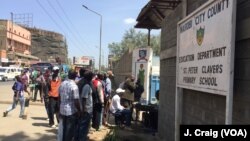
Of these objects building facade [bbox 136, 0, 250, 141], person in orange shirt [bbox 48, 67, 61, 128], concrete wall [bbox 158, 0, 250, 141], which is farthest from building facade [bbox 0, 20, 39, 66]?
building facade [bbox 136, 0, 250, 141]

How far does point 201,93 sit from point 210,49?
4.21ft

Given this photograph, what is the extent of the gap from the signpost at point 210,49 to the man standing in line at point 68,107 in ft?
8.58

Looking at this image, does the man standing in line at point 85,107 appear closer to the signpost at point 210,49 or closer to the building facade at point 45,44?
the signpost at point 210,49

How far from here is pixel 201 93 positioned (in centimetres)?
666

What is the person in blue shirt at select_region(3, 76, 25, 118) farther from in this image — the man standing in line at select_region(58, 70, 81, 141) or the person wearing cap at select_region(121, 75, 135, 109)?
the man standing in line at select_region(58, 70, 81, 141)

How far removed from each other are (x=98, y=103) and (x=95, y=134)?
891 mm

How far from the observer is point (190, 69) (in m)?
6.59

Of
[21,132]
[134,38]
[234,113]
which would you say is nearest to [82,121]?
[21,132]

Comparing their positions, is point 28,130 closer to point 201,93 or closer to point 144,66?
point 201,93

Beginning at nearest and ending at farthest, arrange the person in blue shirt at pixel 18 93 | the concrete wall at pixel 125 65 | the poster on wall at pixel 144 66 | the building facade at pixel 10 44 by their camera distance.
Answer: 1. the person in blue shirt at pixel 18 93
2. the poster on wall at pixel 144 66
3. the concrete wall at pixel 125 65
4. the building facade at pixel 10 44

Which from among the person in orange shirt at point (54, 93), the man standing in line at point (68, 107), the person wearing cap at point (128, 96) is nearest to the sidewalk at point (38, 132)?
the person in orange shirt at point (54, 93)

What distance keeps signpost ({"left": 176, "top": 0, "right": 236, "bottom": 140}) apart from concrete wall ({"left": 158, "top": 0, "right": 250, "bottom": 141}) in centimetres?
13

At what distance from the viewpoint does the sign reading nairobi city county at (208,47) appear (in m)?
4.91

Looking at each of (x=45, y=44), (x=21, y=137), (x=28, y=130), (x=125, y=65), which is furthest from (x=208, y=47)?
(x=45, y=44)
